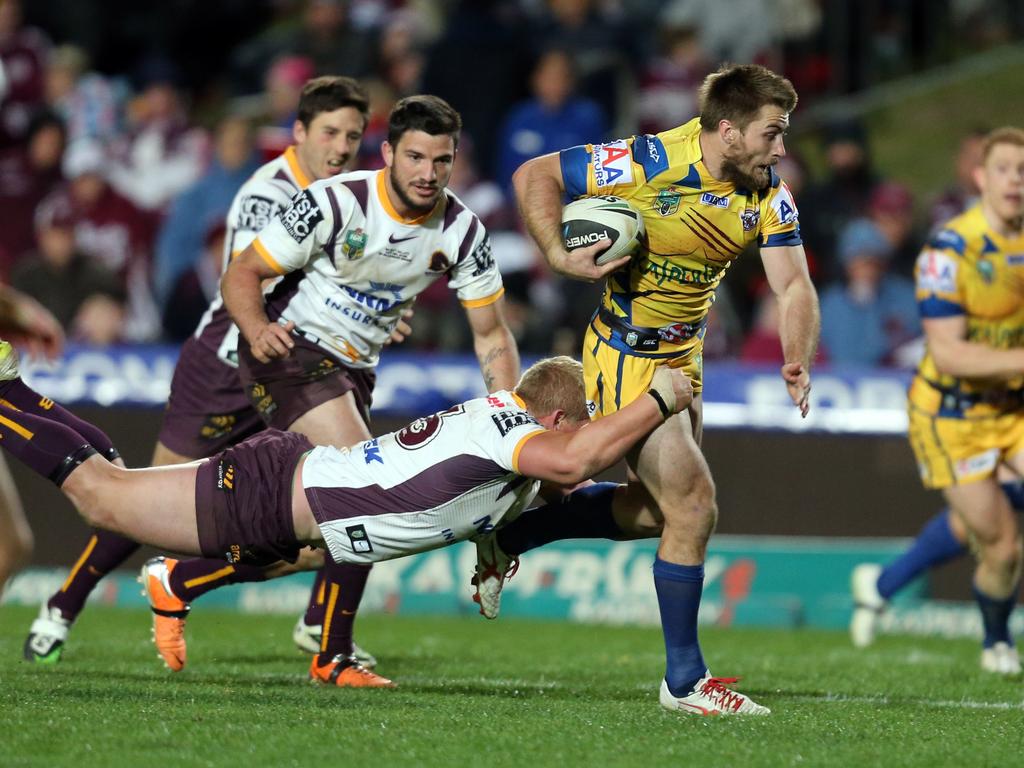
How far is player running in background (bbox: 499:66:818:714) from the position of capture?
22.4 ft

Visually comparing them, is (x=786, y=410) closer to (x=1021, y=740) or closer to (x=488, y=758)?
(x=1021, y=740)

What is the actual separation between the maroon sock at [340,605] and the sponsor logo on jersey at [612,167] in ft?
7.05

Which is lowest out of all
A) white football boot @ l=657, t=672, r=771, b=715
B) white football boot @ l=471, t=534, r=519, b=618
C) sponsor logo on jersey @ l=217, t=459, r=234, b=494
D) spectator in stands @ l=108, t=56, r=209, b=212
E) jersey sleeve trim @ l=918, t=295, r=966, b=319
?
white football boot @ l=657, t=672, r=771, b=715

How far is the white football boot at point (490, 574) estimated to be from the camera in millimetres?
7250

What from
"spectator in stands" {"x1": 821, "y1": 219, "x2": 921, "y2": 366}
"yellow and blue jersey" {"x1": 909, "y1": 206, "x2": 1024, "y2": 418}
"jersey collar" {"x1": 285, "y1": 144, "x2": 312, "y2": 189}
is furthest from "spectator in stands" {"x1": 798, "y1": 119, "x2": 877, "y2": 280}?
"jersey collar" {"x1": 285, "y1": 144, "x2": 312, "y2": 189}

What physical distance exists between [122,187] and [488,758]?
12627 mm

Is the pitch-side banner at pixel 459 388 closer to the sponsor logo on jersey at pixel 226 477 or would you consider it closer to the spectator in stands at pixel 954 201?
the spectator in stands at pixel 954 201

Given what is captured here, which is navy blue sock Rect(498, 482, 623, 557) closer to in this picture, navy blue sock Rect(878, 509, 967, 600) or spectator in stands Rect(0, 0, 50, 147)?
navy blue sock Rect(878, 509, 967, 600)

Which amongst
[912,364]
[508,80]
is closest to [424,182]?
[912,364]

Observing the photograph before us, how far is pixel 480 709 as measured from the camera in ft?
21.8

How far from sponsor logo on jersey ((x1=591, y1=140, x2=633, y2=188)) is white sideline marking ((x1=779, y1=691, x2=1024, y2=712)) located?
2478 millimetres

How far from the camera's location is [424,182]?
7.59 meters

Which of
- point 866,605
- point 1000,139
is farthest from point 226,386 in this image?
point 866,605

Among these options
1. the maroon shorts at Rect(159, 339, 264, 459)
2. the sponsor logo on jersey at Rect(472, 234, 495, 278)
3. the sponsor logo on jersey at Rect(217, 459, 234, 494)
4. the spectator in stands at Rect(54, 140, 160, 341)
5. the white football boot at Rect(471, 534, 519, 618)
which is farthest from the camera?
the spectator in stands at Rect(54, 140, 160, 341)
